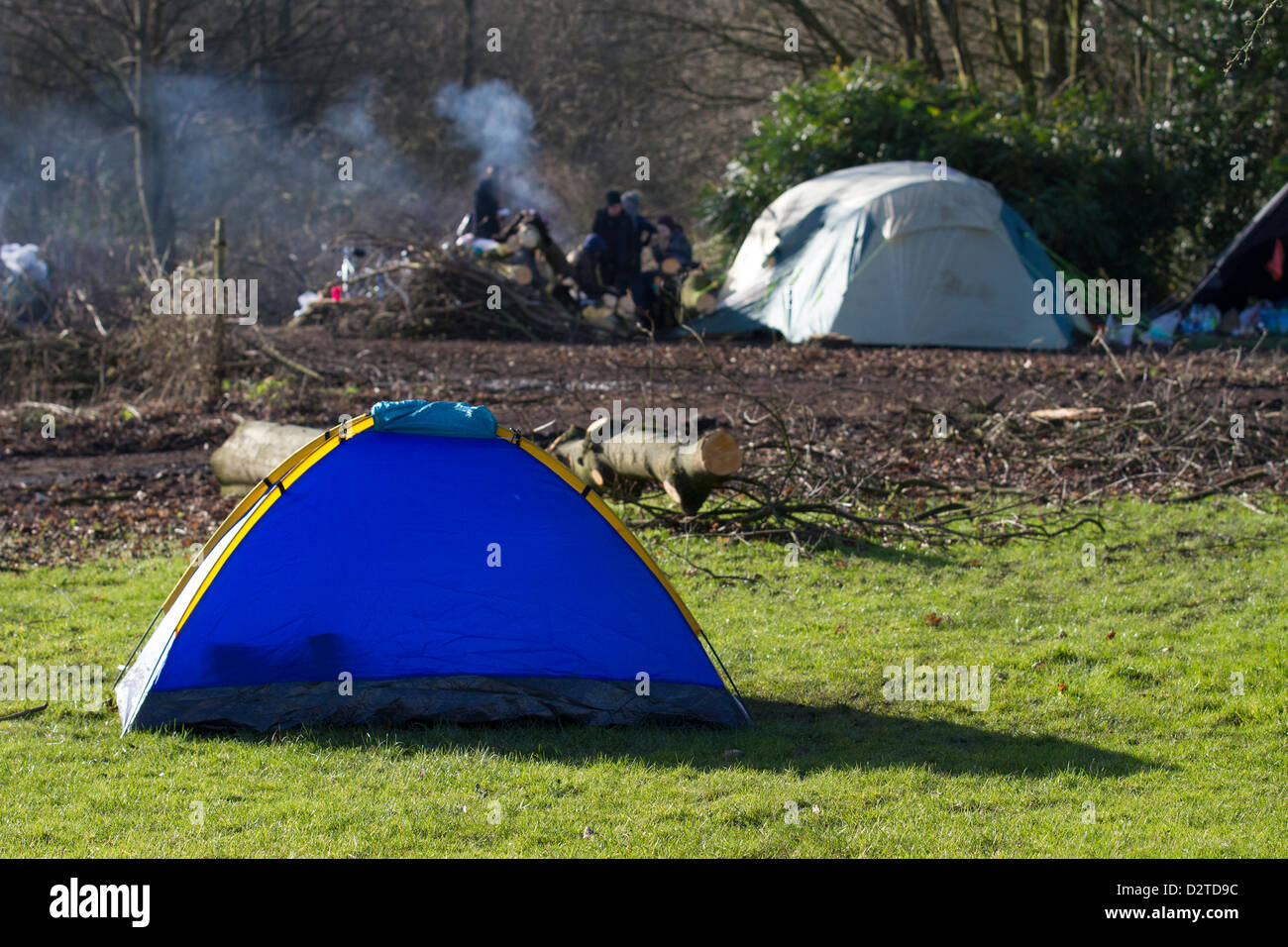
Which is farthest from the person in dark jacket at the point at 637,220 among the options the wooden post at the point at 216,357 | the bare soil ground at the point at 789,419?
the wooden post at the point at 216,357

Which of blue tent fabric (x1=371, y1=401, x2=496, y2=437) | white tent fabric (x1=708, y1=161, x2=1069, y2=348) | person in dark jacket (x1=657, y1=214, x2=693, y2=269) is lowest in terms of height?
blue tent fabric (x1=371, y1=401, x2=496, y2=437)

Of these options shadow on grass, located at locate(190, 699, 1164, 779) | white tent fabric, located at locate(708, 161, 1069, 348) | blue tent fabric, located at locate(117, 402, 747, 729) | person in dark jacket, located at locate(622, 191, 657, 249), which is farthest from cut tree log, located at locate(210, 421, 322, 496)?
person in dark jacket, located at locate(622, 191, 657, 249)

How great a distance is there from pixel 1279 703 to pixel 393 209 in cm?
2625

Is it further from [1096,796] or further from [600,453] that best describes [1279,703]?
[600,453]

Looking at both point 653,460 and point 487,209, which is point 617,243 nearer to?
point 487,209

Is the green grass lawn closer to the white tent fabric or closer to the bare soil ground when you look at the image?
the bare soil ground

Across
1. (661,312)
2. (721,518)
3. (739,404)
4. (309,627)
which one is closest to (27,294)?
(661,312)

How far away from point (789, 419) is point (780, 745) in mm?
6084

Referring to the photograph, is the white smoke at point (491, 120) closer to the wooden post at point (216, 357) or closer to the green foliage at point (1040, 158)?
the green foliage at point (1040, 158)

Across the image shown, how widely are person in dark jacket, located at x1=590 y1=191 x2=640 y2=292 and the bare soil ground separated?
3193 millimetres

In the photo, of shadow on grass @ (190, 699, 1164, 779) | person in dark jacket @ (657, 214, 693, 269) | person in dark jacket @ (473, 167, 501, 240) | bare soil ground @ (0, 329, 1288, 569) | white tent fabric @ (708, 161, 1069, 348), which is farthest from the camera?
person in dark jacket @ (473, 167, 501, 240)

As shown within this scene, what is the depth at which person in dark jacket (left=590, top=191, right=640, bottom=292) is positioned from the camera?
17.4m

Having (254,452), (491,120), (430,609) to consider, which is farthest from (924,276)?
(491,120)

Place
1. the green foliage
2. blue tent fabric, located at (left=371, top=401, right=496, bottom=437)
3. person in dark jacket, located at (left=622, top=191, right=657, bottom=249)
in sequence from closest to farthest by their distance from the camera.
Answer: blue tent fabric, located at (left=371, top=401, right=496, bottom=437) < person in dark jacket, located at (left=622, top=191, right=657, bottom=249) < the green foliage
